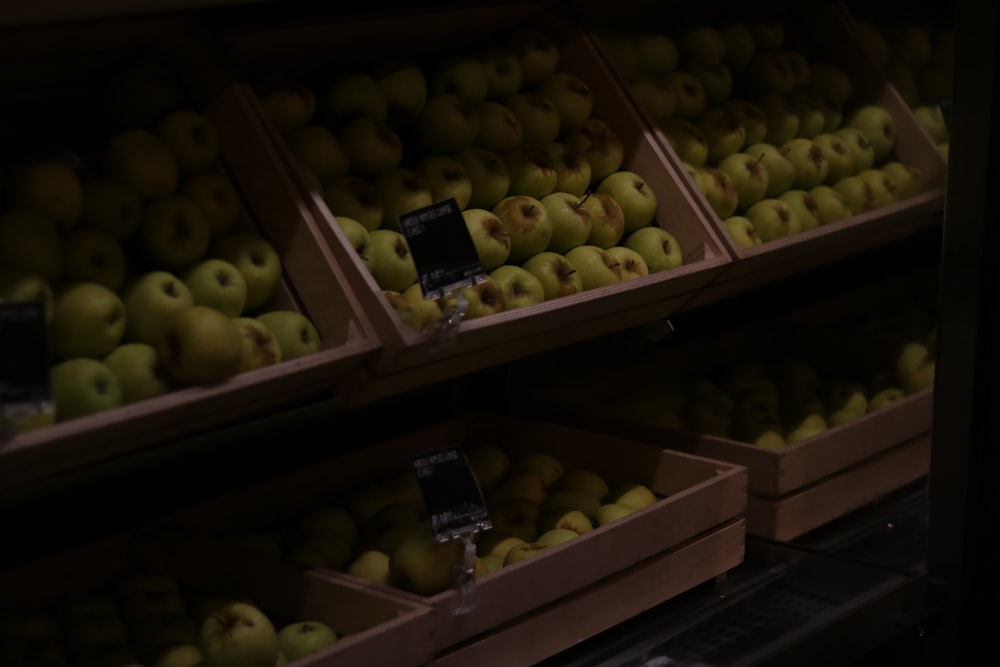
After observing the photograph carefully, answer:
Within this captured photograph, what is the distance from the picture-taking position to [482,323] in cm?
185

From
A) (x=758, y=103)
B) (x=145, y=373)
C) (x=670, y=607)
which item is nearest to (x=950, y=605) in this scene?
→ (x=670, y=607)

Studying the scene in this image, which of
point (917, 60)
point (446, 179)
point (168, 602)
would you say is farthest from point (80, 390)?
point (917, 60)

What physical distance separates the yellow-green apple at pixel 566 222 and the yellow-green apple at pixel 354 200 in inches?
12.7

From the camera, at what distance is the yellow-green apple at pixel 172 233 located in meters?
1.75

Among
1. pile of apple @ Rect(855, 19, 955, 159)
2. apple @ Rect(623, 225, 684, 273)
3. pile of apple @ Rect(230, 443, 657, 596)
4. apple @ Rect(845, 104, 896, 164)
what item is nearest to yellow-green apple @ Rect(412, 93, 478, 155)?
apple @ Rect(623, 225, 684, 273)

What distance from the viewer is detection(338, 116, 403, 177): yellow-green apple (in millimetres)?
2062

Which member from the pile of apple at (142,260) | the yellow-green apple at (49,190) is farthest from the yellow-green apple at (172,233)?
the yellow-green apple at (49,190)

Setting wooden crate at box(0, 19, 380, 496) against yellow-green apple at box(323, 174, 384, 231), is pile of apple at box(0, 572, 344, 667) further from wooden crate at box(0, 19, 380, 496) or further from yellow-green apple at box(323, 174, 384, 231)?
yellow-green apple at box(323, 174, 384, 231)

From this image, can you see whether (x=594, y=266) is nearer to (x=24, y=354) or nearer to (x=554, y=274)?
(x=554, y=274)

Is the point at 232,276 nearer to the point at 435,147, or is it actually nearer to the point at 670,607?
the point at 435,147

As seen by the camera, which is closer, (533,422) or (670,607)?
(670,607)

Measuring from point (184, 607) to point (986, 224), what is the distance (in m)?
1.37

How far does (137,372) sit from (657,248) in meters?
0.99

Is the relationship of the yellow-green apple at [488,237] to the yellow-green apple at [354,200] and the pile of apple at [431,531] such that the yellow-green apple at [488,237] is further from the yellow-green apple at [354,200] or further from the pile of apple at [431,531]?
the pile of apple at [431,531]
